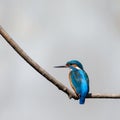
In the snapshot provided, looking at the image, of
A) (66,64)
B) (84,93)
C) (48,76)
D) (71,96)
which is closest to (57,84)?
(48,76)

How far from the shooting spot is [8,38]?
480 cm

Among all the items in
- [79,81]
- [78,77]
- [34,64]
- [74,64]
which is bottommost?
[34,64]

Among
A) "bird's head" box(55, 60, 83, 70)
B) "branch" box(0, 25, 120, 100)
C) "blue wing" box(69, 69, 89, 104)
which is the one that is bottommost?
"branch" box(0, 25, 120, 100)

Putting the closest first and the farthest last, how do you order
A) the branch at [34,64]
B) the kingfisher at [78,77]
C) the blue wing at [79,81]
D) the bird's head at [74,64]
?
the branch at [34,64], the blue wing at [79,81], the kingfisher at [78,77], the bird's head at [74,64]

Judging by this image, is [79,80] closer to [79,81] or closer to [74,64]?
[79,81]

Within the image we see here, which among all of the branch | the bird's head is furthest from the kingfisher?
the branch

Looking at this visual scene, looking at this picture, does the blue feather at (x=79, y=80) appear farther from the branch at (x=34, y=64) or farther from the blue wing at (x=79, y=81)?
the branch at (x=34, y=64)

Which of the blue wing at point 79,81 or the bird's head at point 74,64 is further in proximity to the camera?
the bird's head at point 74,64

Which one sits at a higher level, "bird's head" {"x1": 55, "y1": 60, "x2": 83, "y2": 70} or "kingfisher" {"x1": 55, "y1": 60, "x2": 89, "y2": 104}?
"bird's head" {"x1": 55, "y1": 60, "x2": 83, "y2": 70}

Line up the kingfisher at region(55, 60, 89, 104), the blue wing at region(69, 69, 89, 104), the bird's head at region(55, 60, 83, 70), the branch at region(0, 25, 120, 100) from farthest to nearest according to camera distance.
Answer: the bird's head at region(55, 60, 83, 70)
the kingfisher at region(55, 60, 89, 104)
the blue wing at region(69, 69, 89, 104)
the branch at region(0, 25, 120, 100)

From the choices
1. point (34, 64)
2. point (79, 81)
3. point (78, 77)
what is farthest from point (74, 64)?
point (34, 64)

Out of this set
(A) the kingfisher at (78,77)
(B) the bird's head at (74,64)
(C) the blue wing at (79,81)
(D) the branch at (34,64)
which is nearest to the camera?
(D) the branch at (34,64)

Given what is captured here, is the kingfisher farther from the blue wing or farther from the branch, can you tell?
the branch

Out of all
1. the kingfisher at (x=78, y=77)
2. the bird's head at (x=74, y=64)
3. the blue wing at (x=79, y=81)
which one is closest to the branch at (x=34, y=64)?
the blue wing at (x=79, y=81)
